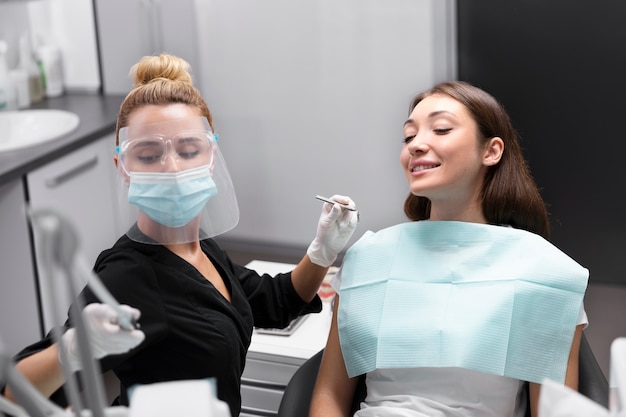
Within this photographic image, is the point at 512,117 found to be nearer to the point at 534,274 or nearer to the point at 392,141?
the point at 392,141

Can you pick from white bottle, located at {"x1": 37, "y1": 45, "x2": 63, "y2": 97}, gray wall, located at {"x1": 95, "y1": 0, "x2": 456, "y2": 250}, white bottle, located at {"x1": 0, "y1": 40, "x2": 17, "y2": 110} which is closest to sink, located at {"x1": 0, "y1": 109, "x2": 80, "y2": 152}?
white bottle, located at {"x1": 0, "y1": 40, "x2": 17, "y2": 110}

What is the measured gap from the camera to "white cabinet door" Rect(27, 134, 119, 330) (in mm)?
2676

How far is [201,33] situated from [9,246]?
110 centimetres

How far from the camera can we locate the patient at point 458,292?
1536 mm

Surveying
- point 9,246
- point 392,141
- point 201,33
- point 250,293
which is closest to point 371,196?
point 392,141

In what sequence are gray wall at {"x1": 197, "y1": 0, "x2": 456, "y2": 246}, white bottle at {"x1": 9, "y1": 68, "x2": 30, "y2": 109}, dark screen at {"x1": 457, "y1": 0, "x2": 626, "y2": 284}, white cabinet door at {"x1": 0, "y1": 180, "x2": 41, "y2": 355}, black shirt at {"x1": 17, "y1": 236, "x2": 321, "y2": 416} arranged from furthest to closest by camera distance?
1. white bottle at {"x1": 9, "y1": 68, "x2": 30, "y2": 109}
2. gray wall at {"x1": 197, "y1": 0, "x2": 456, "y2": 246}
3. dark screen at {"x1": 457, "y1": 0, "x2": 626, "y2": 284}
4. white cabinet door at {"x1": 0, "y1": 180, "x2": 41, "y2": 355}
5. black shirt at {"x1": 17, "y1": 236, "x2": 321, "y2": 416}

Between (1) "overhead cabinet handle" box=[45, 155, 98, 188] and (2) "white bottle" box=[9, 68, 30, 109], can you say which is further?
(2) "white bottle" box=[9, 68, 30, 109]

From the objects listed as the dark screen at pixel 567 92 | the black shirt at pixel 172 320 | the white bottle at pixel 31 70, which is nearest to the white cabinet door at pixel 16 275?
the white bottle at pixel 31 70

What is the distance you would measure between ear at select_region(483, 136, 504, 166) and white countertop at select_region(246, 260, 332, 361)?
0.63 m

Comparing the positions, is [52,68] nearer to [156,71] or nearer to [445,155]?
[156,71]

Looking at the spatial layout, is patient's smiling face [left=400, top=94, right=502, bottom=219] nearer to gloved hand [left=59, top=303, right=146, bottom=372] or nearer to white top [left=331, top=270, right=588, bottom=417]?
white top [left=331, top=270, right=588, bottom=417]

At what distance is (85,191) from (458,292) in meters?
1.67

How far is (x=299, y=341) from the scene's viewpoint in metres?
2.04

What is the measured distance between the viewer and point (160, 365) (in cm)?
142
